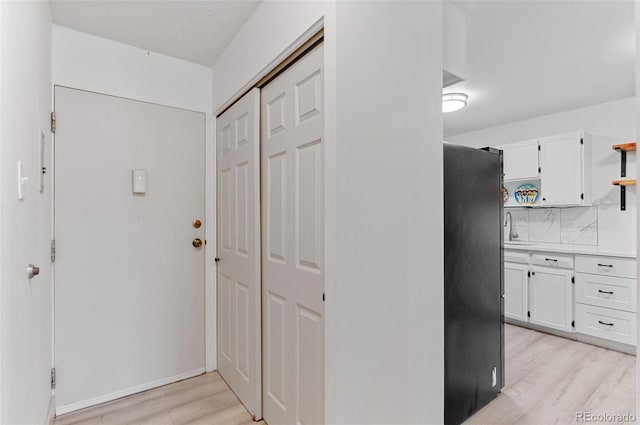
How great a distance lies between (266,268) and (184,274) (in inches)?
36.0

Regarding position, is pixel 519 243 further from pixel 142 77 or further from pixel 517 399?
pixel 142 77

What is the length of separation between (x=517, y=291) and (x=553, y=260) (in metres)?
0.52

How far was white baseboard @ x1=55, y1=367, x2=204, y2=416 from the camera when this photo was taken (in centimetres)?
200

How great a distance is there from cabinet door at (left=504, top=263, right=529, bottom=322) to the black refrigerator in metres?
1.69

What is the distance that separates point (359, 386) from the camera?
4.09 ft

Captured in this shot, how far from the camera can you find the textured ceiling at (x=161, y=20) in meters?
1.80

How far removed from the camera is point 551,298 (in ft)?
11.3

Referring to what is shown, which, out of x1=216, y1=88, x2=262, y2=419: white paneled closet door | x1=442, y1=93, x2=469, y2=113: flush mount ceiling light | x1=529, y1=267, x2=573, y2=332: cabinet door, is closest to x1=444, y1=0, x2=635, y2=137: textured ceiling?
x1=442, y1=93, x2=469, y2=113: flush mount ceiling light

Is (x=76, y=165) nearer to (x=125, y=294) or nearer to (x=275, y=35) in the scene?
(x=125, y=294)

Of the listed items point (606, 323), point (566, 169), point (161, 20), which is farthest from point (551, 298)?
point (161, 20)

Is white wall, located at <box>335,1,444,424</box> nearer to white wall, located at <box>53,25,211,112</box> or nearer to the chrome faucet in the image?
white wall, located at <box>53,25,211,112</box>

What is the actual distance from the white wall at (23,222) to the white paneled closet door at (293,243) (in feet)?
3.28

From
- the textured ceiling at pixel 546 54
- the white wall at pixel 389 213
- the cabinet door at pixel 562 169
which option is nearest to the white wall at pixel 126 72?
the white wall at pixel 389 213

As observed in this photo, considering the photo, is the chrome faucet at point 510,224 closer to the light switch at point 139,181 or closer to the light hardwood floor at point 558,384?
the light hardwood floor at point 558,384
